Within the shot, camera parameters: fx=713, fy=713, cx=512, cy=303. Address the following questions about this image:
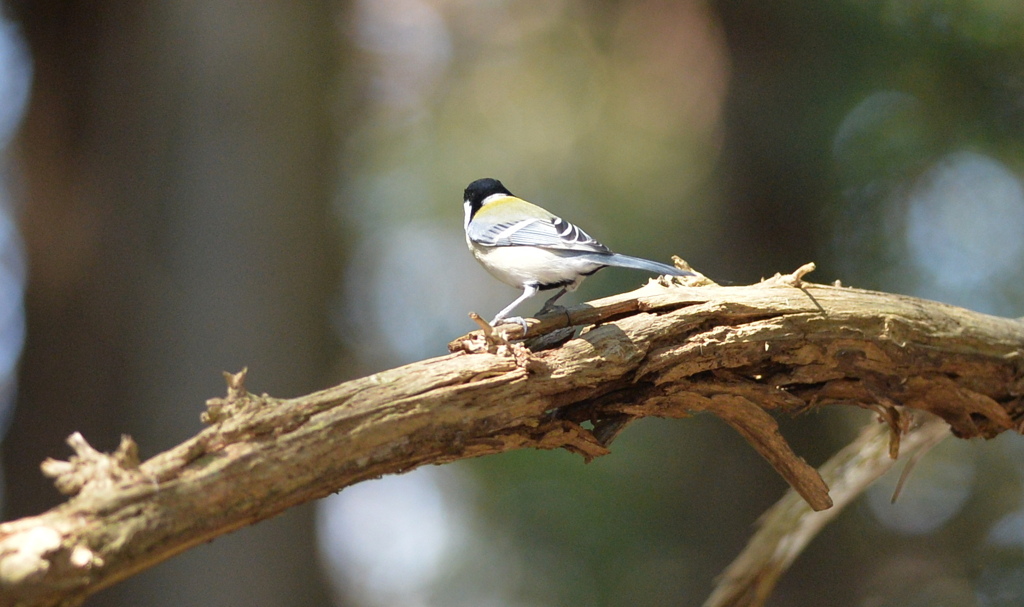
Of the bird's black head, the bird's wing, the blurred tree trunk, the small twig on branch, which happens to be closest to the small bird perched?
the bird's wing

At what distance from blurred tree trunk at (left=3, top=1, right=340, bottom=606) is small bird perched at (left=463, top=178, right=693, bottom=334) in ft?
5.21

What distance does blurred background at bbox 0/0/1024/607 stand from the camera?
368 centimetres

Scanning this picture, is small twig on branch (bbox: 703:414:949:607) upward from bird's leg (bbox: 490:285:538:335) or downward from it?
downward

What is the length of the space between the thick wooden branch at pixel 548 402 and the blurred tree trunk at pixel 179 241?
2.23 meters

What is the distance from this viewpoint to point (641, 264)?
1899mm

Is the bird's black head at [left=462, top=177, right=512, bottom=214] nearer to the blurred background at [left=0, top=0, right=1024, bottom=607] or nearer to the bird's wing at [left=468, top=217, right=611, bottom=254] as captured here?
the bird's wing at [left=468, top=217, right=611, bottom=254]

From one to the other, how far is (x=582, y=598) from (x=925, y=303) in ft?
9.94

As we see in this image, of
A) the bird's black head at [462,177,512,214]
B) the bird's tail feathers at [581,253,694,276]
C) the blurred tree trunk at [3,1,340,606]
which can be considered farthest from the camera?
the blurred tree trunk at [3,1,340,606]

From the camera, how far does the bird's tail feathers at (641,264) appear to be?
72.8 inches

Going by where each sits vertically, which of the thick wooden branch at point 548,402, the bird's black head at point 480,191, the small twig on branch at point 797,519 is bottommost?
the small twig on branch at point 797,519

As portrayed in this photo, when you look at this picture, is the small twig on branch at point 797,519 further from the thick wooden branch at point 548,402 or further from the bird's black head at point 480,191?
the bird's black head at point 480,191

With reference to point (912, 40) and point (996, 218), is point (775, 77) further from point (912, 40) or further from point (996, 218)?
point (996, 218)

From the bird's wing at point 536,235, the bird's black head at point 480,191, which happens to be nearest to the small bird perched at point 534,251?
the bird's wing at point 536,235

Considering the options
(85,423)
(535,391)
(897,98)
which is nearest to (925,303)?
(535,391)
